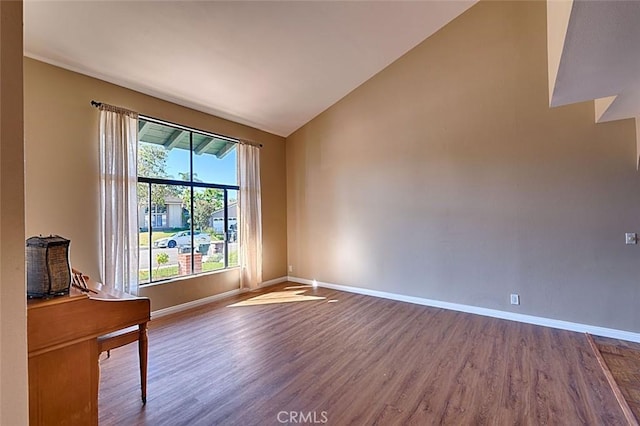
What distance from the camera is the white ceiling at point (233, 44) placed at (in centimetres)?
285

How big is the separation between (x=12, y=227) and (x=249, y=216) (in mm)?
4247

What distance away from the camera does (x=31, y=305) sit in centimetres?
145

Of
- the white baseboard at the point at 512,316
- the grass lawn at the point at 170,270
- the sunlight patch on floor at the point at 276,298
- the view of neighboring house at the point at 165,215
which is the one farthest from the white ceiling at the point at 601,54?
the grass lawn at the point at 170,270

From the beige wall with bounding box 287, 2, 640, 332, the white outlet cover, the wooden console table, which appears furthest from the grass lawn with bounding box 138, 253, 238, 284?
the white outlet cover

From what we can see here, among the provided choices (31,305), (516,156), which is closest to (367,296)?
(516,156)

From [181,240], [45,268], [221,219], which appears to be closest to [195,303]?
[181,240]

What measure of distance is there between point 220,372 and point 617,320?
167 inches

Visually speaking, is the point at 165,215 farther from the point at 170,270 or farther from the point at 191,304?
the point at 191,304

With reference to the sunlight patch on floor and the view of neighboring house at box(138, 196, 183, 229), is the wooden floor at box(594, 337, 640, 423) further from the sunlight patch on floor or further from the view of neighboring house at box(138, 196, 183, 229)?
the view of neighboring house at box(138, 196, 183, 229)

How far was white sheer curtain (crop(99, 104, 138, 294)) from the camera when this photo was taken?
11.4 feet

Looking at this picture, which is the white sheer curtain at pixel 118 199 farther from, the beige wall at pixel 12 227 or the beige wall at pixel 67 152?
the beige wall at pixel 12 227

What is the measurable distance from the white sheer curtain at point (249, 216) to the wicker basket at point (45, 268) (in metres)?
3.58

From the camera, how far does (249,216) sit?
529 cm

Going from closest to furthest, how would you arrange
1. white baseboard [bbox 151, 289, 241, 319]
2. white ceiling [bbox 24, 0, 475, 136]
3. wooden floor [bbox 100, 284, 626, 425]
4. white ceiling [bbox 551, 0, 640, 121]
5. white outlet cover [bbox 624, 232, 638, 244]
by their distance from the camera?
white ceiling [bbox 551, 0, 640, 121], wooden floor [bbox 100, 284, 626, 425], white ceiling [bbox 24, 0, 475, 136], white outlet cover [bbox 624, 232, 638, 244], white baseboard [bbox 151, 289, 241, 319]
